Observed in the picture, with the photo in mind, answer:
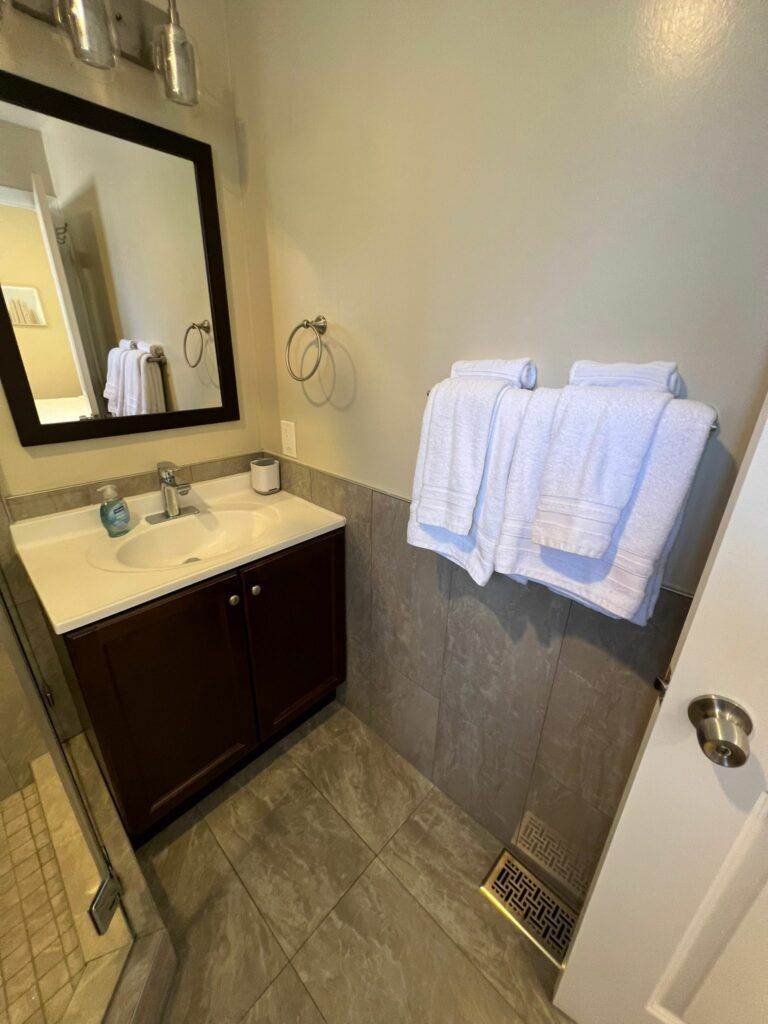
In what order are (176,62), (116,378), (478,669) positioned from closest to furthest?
(176,62), (478,669), (116,378)

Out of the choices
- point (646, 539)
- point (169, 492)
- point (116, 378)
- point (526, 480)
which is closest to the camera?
point (646, 539)

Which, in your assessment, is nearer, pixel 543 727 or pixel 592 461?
pixel 592 461

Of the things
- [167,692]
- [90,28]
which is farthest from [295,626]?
[90,28]

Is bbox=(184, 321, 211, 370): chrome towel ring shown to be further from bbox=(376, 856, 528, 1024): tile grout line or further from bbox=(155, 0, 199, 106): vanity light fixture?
bbox=(376, 856, 528, 1024): tile grout line

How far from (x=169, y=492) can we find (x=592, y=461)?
50.0 inches

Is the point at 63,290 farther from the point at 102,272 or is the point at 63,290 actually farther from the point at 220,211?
the point at 220,211

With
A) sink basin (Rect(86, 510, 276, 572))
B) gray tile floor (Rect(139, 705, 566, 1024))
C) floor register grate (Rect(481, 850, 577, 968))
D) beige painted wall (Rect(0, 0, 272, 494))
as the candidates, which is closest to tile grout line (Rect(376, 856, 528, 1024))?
gray tile floor (Rect(139, 705, 566, 1024))

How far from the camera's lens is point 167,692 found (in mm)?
1108

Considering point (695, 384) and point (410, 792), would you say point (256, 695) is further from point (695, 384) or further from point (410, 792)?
point (695, 384)

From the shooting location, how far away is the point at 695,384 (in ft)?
2.26

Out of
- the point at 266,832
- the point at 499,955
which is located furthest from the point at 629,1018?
the point at 266,832

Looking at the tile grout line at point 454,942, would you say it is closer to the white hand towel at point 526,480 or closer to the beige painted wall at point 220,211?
the white hand towel at point 526,480

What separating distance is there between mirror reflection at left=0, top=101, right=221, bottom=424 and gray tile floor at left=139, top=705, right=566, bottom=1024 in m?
1.38

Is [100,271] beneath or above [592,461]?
above
